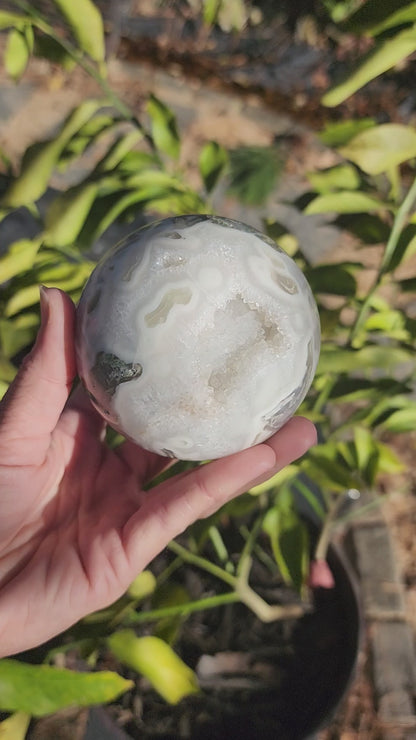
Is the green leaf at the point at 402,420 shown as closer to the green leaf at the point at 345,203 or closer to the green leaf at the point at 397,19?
the green leaf at the point at 345,203

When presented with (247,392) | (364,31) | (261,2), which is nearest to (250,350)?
(247,392)

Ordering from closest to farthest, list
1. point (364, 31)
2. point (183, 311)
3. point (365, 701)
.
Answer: point (183, 311)
point (364, 31)
point (365, 701)

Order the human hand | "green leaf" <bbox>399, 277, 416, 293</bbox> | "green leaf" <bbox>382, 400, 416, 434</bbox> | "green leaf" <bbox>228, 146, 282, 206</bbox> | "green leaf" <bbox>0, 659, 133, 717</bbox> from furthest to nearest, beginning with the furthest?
"green leaf" <bbox>228, 146, 282, 206</bbox>
"green leaf" <bbox>382, 400, 416, 434</bbox>
"green leaf" <bbox>399, 277, 416, 293</bbox>
the human hand
"green leaf" <bbox>0, 659, 133, 717</bbox>

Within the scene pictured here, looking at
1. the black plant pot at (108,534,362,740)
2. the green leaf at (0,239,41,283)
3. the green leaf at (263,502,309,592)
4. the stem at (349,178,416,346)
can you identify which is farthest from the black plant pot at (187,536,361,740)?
the green leaf at (0,239,41,283)

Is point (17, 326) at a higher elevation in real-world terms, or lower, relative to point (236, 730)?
higher

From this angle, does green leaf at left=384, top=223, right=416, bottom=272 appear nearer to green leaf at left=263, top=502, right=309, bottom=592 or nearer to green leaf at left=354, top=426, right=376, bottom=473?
green leaf at left=354, top=426, right=376, bottom=473

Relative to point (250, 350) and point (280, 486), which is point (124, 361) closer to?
point (250, 350)
